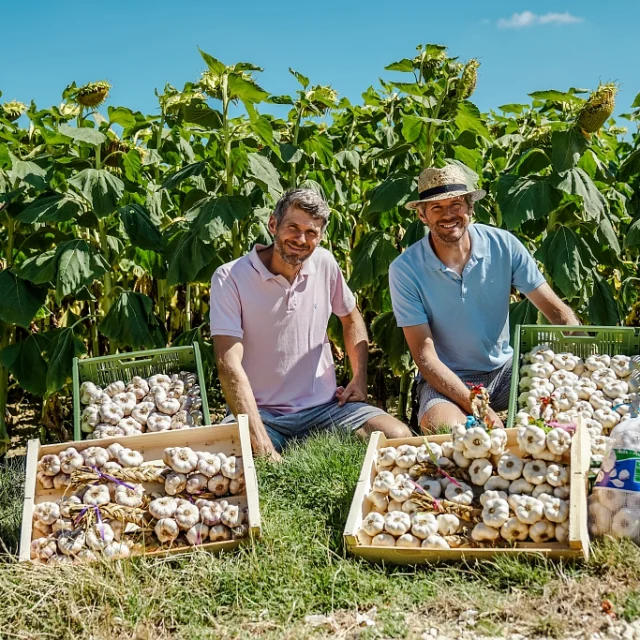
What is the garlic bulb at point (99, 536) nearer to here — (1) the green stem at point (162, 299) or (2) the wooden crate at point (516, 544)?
(2) the wooden crate at point (516, 544)

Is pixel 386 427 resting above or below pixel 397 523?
above

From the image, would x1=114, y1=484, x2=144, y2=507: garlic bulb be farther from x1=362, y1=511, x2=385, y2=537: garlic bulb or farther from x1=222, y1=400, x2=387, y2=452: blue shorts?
x1=222, y1=400, x2=387, y2=452: blue shorts

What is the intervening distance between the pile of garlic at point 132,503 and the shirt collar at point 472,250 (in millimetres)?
1621

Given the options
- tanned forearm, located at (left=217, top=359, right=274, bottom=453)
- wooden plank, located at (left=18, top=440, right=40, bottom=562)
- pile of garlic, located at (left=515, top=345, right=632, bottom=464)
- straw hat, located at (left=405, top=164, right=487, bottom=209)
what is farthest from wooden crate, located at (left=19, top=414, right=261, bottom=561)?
straw hat, located at (left=405, top=164, right=487, bottom=209)

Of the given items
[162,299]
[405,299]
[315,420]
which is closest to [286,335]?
[315,420]

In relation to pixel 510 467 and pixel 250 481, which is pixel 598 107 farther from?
pixel 250 481

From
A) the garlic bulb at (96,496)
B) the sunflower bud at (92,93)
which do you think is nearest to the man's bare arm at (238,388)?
the garlic bulb at (96,496)

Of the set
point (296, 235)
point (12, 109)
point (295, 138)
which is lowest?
point (296, 235)

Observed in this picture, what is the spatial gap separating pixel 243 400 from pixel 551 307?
1671mm

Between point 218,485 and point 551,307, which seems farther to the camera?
point 551,307

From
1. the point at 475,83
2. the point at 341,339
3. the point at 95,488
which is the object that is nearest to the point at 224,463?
the point at 95,488

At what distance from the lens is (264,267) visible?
4.05 meters

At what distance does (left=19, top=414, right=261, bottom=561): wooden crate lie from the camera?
2900 millimetres

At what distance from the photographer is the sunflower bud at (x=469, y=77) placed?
4.51 metres
